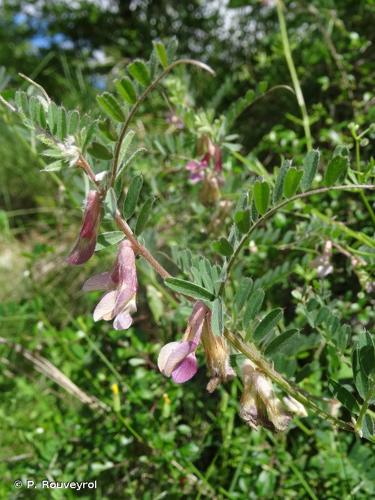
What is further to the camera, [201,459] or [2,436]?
[2,436]

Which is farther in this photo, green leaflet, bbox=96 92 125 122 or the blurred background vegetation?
the blurred background vegetation

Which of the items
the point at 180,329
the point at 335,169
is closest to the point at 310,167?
the point at 335,169

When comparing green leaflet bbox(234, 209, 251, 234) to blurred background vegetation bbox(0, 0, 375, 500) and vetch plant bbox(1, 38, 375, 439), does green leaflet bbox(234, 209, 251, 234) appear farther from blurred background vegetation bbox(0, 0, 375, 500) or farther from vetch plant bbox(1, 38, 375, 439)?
blurred background vegetation bbox(0, 0, 375, 500)

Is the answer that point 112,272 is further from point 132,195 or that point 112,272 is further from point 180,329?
point 180,329

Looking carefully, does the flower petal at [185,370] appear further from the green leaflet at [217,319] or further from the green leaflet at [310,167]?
the green leaflet at [310,167]

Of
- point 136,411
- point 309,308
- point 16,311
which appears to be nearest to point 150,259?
point 309,308

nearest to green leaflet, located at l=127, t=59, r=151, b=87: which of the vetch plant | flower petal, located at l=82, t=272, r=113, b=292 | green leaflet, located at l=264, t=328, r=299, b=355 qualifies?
the vetch plant

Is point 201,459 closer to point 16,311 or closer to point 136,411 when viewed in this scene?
point 136,411
